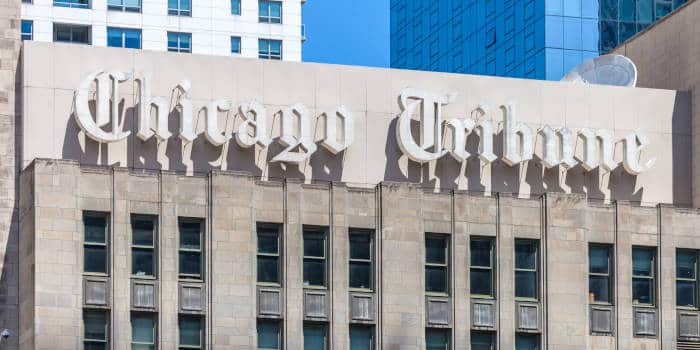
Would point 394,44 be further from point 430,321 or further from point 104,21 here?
point 430,321

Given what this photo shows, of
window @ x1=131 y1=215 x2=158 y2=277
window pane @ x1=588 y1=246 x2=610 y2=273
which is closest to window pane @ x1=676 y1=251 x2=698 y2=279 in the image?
window pane @ x1=588 y1=246 x2=610 y2=273

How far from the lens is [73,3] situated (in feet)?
458

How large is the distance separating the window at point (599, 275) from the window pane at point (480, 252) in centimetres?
438

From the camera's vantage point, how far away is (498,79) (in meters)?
94.4

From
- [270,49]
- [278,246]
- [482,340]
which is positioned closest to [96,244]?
[278,246]

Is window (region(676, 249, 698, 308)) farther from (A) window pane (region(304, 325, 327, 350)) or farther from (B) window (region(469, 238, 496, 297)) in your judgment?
(A) window pane (region(304, 325, 327, 350))

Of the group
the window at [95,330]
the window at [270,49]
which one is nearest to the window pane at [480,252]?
the window at [95,330]

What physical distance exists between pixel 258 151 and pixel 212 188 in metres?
4.41

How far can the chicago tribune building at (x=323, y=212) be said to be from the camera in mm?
84125

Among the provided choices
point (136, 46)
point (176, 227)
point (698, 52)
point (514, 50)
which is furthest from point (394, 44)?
point (176, 227)

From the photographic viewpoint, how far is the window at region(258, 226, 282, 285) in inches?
3398

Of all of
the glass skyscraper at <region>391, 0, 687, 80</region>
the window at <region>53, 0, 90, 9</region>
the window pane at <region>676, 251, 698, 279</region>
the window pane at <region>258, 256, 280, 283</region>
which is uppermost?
the glass skyscraper at <region>391, 0, 687, 80</region>

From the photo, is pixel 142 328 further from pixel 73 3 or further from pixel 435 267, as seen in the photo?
pixel 73 3

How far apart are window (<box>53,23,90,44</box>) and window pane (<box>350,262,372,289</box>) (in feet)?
182
